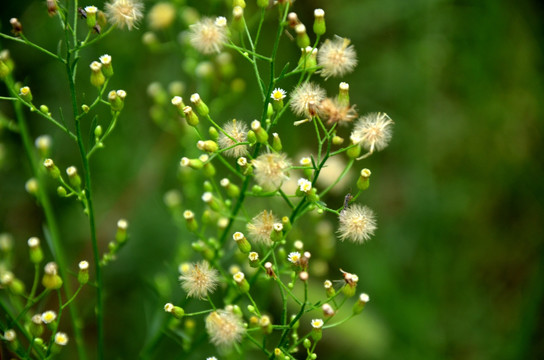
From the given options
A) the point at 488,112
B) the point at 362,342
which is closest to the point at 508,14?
the point at 488,112

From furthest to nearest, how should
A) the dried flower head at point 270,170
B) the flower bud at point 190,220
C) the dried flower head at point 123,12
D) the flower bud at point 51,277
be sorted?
the flower bud at point 190,220, the dried flower head at point 123,12, the flower bud at point 51,277, the dried flower head at point 270,170

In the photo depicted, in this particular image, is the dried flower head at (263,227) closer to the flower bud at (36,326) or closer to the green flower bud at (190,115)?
the green flower bud at (190,115)

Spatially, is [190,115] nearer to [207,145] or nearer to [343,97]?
[207,145]

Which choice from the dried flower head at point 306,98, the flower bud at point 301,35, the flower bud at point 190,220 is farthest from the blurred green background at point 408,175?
the dried flower head at point 306,98

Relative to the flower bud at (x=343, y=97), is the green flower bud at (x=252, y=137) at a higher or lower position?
lower

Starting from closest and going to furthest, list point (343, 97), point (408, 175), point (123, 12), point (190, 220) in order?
point (343, 97) < point (123, 12) < point (190, 220) < point (408, 175)

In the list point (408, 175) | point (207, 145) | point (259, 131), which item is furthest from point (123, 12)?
point (408, 175)

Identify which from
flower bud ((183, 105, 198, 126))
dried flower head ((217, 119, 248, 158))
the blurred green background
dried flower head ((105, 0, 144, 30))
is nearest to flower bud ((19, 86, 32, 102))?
dried flower head ((105, 0, 144, 30))
